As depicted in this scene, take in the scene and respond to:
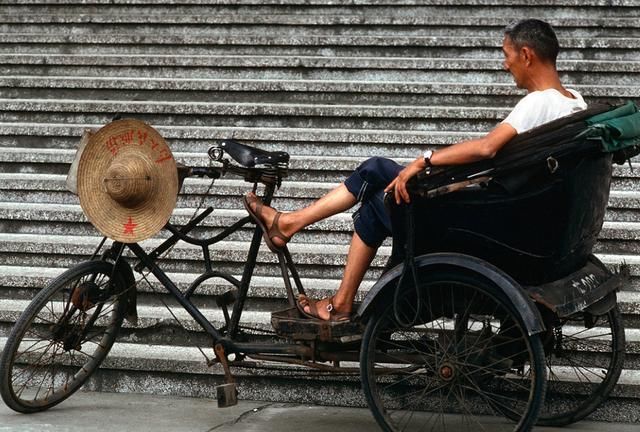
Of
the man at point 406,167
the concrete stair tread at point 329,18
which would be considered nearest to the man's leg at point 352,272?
the man at point 406,167

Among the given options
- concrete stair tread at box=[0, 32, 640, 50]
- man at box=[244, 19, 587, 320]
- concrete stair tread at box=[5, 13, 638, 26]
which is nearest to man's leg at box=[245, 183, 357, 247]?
man at box=[244, 19, 587, 320]

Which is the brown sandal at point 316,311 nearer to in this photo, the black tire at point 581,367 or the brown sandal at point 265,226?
the brown sandal at point 265,226

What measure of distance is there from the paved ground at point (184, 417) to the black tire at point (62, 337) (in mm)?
110

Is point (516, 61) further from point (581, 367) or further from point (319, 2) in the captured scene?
point (319, 2)

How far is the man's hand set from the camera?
364cm

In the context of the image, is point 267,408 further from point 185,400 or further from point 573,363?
point 573,363

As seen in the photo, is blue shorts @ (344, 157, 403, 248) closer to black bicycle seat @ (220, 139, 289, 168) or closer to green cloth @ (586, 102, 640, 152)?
black bicycle seat @ (220, 139, 289, 168)

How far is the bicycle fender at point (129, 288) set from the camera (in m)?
4.45

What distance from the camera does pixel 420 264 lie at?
3.70m

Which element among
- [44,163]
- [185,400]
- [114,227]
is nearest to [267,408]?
[185,400]

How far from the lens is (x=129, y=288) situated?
14.7 ft

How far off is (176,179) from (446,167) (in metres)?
1.20

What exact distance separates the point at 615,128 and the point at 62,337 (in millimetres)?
2514

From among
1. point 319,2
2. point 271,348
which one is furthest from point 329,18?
point 271,348
